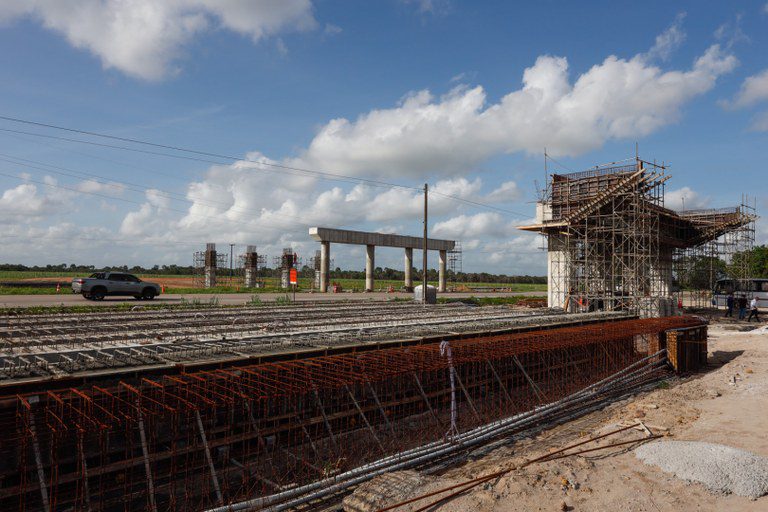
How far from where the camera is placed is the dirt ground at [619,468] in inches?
231

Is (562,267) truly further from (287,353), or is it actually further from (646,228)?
(287,353)

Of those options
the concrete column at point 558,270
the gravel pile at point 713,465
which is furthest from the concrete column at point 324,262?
the gravel pile at point 713,465

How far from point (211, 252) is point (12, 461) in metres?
49.8

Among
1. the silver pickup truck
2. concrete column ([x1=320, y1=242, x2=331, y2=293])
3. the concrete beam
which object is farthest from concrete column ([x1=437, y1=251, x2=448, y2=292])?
the silver pickup truck

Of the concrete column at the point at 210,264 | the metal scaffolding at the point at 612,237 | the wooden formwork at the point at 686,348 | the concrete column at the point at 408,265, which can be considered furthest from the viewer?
the concrete column at the point at 408,265

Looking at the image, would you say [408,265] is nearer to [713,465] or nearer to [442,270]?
[442,270]

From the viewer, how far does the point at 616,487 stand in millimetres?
6281

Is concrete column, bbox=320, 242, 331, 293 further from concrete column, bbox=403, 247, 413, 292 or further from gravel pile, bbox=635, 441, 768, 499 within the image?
gravel pile, bbox=635, 441, 768, 499

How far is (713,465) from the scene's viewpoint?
668 cm

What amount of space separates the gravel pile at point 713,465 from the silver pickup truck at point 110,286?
2927 centimetres

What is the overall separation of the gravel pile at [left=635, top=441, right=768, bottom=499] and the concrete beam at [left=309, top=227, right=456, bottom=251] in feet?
138

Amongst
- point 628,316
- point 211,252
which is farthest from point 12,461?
point 211,252

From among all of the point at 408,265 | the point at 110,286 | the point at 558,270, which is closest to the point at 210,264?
the point at 408,265

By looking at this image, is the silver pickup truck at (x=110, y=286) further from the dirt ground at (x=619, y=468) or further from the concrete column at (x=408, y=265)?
the concrete column at (x=408, y=265)
